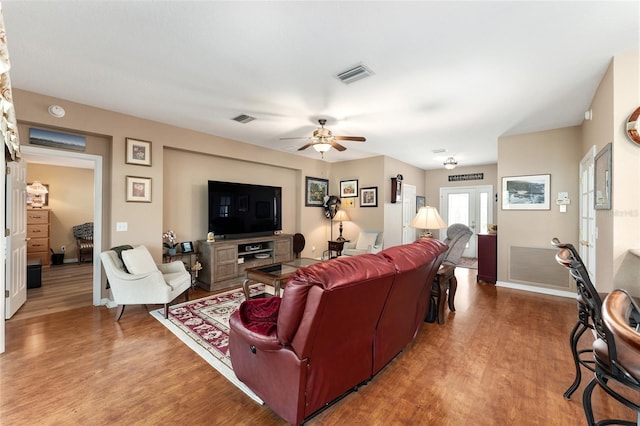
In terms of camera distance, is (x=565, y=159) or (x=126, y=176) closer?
(x=126, y=176)

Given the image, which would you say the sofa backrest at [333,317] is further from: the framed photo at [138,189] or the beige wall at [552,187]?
the beige wall at [552,187]

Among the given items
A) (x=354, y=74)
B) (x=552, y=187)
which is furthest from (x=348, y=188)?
(x=354, y=74)

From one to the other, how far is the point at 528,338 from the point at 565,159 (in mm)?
3164

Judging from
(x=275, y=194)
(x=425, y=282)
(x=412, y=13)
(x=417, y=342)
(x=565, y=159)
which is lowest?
(x=417, y=342)

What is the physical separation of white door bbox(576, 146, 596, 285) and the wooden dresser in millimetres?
9702

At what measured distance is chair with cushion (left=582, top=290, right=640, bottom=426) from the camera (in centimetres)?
67

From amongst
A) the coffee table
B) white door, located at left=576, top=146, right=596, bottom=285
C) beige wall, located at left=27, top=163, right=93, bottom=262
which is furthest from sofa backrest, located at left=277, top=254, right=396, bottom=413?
beige wall, located at left=27, top=163, right=93, bottom=262

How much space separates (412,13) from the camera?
183 centimetres

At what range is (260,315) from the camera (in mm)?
1900

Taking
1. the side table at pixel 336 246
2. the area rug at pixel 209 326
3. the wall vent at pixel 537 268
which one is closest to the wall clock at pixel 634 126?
the wall vent at pixel 537 268

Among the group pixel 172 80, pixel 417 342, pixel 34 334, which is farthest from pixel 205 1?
pixel 34 334

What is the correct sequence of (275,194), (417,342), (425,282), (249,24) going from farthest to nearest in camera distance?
1. (275,194)
2. (417,342)
3. (425,282)
4. (249,24)

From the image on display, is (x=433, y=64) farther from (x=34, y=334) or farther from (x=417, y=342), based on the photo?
(x=34, y=334)

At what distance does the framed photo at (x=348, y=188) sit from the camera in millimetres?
6738
